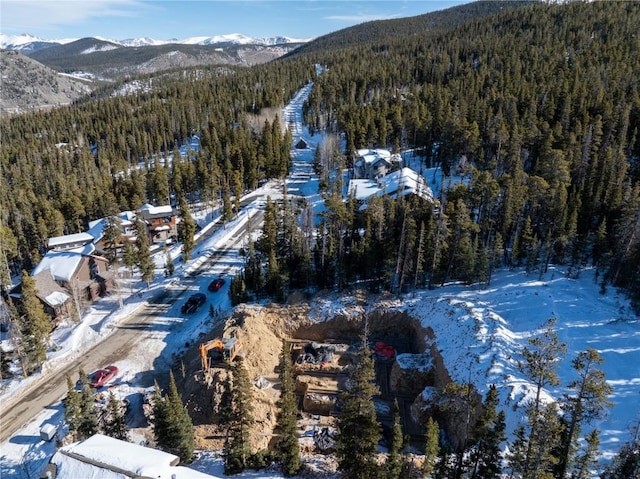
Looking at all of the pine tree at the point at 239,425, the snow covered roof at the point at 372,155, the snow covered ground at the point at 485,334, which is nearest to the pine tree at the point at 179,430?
the snow covered ground at the point at 485,334

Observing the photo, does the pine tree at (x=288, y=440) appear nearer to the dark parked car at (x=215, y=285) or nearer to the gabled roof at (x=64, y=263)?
the dark parked car at (x=215, y=285)

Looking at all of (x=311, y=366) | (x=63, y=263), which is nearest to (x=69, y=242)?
(x=63, y=263)

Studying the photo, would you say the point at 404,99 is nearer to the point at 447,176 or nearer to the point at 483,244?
the point at 447,176

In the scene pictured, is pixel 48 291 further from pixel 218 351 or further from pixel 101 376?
pixel 218 351

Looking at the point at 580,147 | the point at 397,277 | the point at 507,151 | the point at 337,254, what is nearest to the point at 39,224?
the point at 337,254

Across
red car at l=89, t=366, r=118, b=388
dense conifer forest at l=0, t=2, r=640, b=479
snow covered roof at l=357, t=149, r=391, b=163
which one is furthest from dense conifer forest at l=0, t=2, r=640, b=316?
red car at l=89, t=366, r=118, b=388

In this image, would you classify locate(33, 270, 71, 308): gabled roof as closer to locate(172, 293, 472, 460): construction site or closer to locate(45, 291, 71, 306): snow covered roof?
locate(45, 291, 71, 306): snow covered roof
